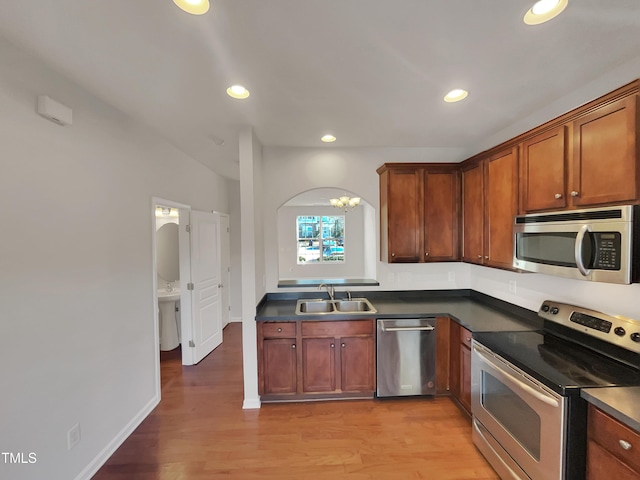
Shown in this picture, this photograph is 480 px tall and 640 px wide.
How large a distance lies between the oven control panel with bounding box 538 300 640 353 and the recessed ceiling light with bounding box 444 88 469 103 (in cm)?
168

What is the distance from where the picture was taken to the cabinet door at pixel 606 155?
56.0 inches

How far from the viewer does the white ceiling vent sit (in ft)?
5.18

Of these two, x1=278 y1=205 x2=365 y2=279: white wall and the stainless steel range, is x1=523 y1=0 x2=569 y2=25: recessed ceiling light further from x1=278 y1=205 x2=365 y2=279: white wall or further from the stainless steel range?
x1=278 y1=205 x2=365 y2=279: white wall

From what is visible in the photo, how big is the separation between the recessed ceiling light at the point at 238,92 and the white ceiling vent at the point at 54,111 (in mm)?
974

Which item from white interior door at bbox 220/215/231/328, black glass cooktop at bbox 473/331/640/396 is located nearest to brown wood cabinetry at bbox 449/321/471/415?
black glass cooktop at bbox 473/331/640/396

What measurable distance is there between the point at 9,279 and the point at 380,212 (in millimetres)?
2999

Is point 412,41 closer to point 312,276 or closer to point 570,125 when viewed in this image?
point 570,125

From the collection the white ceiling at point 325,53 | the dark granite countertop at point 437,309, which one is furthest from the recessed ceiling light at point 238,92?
the dark granite countertop at point 437,309

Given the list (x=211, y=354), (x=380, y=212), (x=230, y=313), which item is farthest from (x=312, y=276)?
(x=380, y=212)

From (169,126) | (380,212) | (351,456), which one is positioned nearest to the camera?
(351,456)

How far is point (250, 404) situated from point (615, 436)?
99.1 inches

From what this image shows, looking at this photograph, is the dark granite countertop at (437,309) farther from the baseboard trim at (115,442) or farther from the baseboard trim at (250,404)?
the baseboard trim at (115,442)

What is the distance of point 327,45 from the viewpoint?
57.2 inches

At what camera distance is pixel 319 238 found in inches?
323
